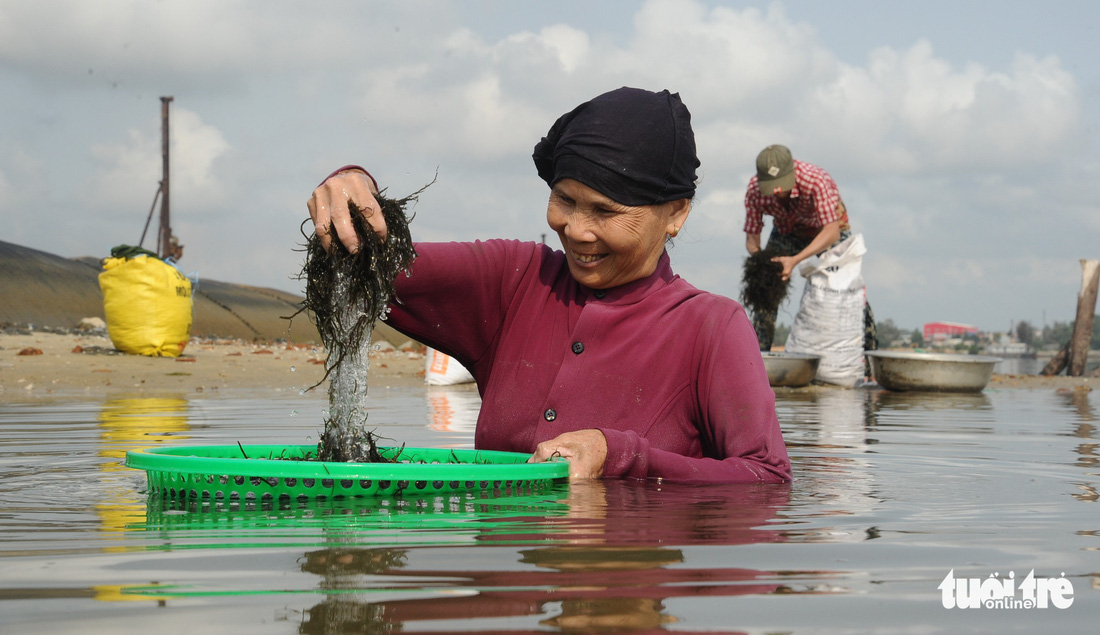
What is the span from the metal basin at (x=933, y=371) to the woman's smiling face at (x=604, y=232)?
8.51 metres

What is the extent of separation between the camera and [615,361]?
10.7 feet

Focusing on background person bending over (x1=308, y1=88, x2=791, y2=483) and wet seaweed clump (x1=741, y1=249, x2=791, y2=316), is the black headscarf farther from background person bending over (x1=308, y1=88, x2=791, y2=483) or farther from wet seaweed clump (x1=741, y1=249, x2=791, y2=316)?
wet seaweed clump (x1=741, y1=249, x2=791, y2=316)

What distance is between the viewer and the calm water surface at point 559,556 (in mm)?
1673

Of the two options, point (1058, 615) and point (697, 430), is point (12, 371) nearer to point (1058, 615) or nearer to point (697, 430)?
point (697, 430)

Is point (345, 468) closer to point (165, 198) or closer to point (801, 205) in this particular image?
point (801, 205)

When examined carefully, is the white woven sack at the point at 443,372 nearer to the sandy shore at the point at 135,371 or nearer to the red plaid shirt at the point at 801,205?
the sandy shore at the point at 135,371

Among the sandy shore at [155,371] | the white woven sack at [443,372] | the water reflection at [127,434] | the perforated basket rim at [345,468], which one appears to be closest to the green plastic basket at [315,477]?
the perforated basket rim at [345,468]

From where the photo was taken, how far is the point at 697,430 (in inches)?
134

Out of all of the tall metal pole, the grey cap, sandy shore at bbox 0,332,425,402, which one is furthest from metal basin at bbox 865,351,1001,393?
the tall metal pole

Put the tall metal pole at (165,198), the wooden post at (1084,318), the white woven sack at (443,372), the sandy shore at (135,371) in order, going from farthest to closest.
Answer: the tall metal pole at (165,198) → the wooden post at (1084,318) → the white woven sack at (443,372) → the sandy shore at (135,371)

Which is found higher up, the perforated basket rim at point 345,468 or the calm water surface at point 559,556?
the perforated basket rim at point 345,468

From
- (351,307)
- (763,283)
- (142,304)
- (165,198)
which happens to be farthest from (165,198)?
(351,307)

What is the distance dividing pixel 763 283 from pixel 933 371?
6.56ft

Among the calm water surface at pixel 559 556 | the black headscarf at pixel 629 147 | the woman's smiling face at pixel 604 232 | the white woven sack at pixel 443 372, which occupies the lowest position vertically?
the calm water surface at pixel 559 556
